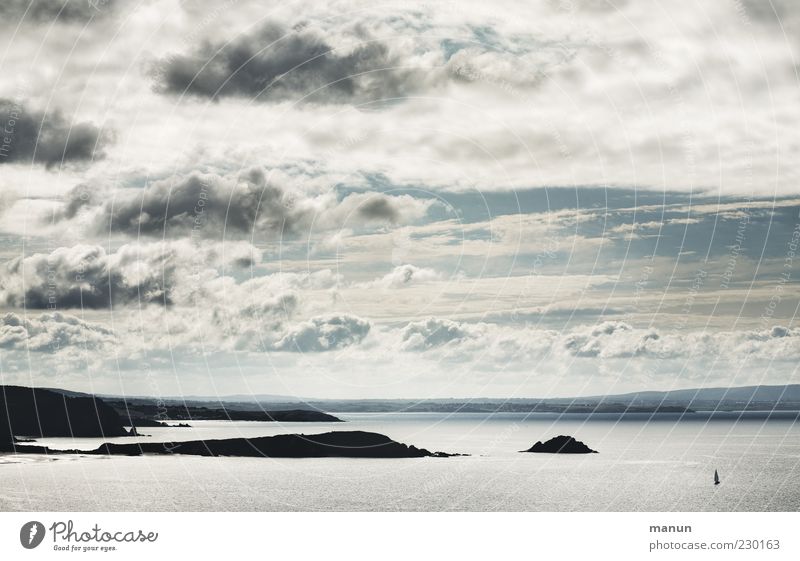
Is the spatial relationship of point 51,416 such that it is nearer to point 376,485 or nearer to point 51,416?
point 51,416

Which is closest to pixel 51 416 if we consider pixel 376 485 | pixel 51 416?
pixel 51 416

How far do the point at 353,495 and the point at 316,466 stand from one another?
52627 mm

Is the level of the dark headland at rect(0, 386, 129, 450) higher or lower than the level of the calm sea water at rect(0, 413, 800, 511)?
higher

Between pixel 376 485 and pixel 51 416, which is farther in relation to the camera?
pixel 51 416

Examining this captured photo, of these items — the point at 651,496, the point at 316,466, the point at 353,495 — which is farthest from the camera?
the point at 316,466

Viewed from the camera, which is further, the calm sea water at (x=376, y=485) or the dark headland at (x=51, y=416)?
the dark headland at (x=51, y=416)

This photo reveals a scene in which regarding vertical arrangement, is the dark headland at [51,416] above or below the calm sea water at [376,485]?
above

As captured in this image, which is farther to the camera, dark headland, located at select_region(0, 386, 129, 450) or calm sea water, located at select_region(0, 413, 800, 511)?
dark headland, located at select_region(0, 386, 129, 450)

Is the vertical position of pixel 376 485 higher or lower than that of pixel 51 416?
lower

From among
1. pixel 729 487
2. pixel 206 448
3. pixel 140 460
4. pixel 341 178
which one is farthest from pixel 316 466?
pixel 341 178
